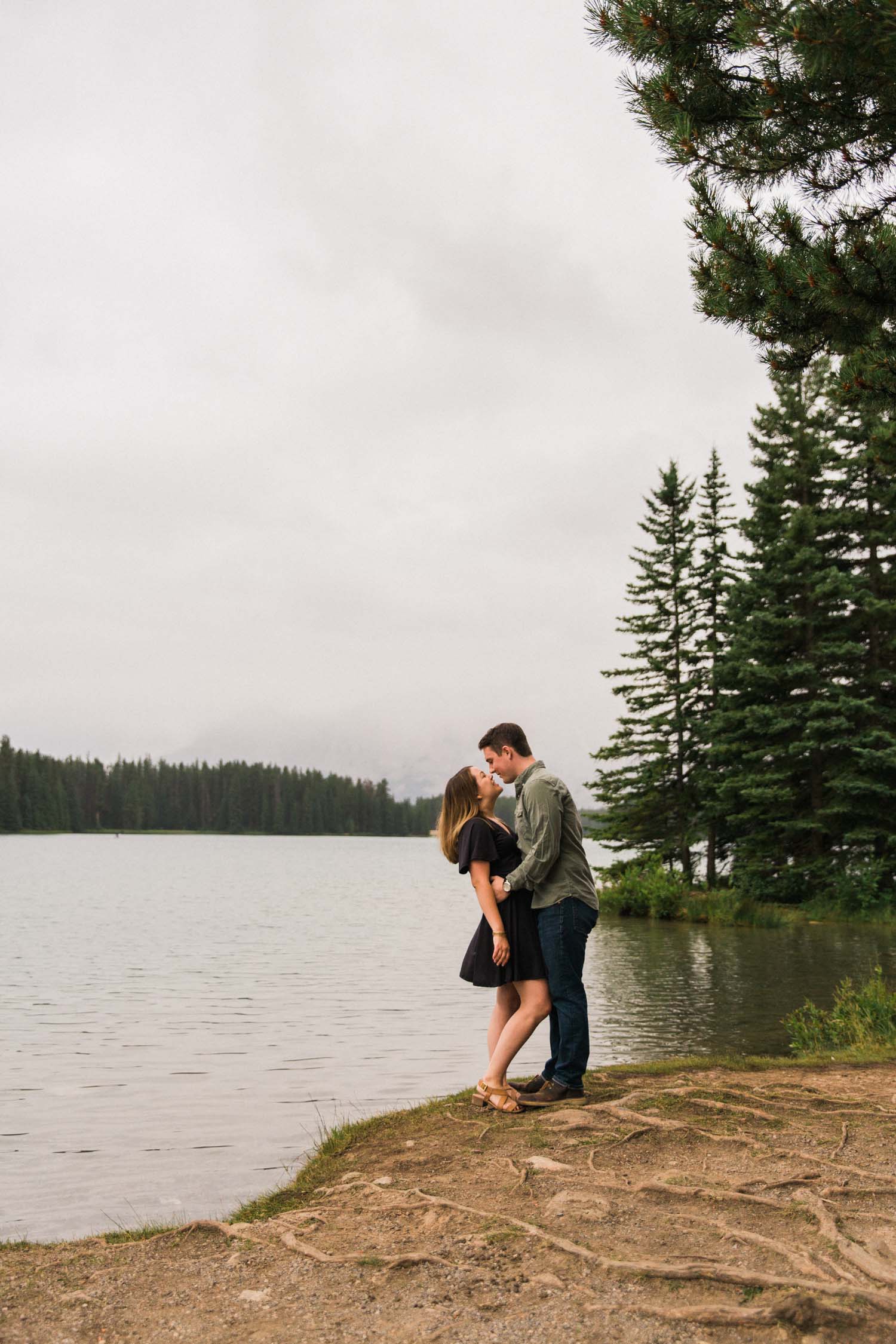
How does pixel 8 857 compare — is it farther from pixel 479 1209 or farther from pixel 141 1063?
pixel 479 1209

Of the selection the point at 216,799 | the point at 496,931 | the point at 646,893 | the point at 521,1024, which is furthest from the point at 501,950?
the point at 216,799

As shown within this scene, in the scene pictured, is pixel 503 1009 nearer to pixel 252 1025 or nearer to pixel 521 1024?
pixel 521 1024

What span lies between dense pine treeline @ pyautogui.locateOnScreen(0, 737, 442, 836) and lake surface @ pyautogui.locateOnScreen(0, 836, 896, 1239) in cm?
13523

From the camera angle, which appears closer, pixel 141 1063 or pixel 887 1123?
pixel 887 1123

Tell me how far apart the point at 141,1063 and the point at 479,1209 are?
8535mm

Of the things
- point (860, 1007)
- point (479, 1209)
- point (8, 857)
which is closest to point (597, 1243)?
point (479, 1209)

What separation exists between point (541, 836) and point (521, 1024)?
1266mm

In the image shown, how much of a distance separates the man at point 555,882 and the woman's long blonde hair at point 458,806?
19 centimetres

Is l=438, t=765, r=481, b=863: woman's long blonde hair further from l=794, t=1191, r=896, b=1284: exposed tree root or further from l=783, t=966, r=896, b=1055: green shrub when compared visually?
l=783, t=966, r=896, b=1055: green shrub

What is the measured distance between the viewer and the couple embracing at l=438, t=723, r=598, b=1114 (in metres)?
6.63

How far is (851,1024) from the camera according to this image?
35.3 ft


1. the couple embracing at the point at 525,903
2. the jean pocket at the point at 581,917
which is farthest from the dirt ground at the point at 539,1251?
the jean pocket at the point at 581,917

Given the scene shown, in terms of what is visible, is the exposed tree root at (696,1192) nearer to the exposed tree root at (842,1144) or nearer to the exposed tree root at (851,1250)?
the exposed tree root at (851,1250)

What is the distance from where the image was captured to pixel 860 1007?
11242 millimetres
